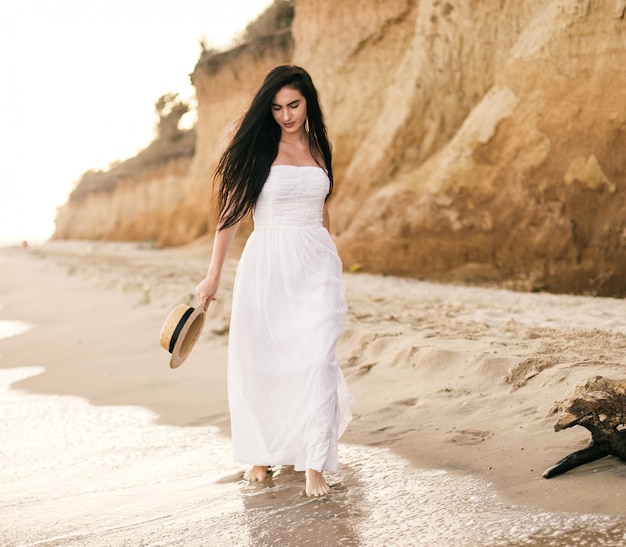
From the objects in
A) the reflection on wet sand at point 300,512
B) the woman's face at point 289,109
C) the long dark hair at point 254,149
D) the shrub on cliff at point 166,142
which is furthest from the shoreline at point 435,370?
the shrub on cliff at point 166,142

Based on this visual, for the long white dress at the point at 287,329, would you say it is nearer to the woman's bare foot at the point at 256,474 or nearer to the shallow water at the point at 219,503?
the woman's bare foot at the point at 256,474

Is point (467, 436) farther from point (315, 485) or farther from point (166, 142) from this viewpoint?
point (166, 142)

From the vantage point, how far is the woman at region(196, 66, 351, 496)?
110 inches

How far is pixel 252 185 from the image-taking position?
3018mm

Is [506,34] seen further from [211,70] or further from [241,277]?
[211,70]

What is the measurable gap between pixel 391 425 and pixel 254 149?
4.43ft

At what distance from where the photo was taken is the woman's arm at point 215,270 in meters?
2.99

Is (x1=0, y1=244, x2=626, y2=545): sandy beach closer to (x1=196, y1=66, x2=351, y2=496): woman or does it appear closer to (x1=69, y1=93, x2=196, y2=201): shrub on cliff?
(x1=196, y1=66, x2=351, y2=496): woman

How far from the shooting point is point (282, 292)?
2.90 m

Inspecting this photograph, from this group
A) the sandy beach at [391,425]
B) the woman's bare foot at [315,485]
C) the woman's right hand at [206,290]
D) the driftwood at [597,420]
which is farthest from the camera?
the woman's right hand at [206,290]

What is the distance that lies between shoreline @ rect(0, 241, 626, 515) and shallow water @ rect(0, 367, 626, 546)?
0.15 meters

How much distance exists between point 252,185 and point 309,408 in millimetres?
926

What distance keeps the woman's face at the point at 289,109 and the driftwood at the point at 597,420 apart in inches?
59.8

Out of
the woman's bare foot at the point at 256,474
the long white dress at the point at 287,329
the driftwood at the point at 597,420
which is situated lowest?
the woman's bare foot at the point at 256,474
